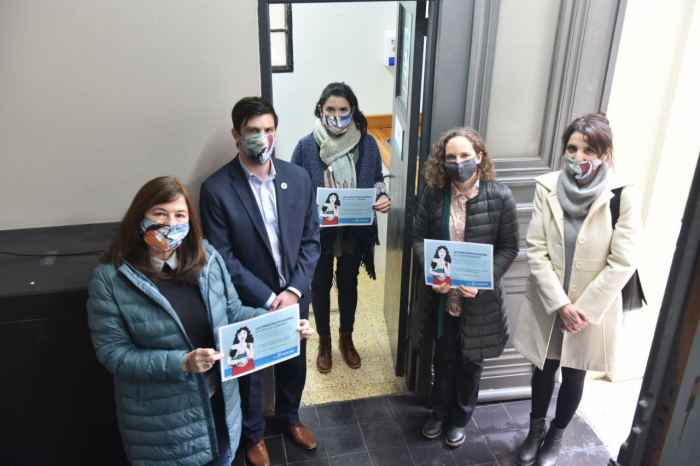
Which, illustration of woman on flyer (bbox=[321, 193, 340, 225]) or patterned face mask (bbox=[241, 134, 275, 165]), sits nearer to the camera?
patterned face mask (bbox=[241, 134, 275, 165])

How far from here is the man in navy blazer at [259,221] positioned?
2.44m

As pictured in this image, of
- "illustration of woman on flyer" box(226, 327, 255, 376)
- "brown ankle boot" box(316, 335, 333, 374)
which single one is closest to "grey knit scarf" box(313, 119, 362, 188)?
"brown ankle boot" box(316, 335, 333, 374)

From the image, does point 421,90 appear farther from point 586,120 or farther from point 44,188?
point 44,188

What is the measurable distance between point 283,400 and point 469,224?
4.10ft

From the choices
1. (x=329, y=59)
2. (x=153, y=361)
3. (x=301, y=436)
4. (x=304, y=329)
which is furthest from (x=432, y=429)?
(x=329, y=59)

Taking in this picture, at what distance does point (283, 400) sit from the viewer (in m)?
2.98

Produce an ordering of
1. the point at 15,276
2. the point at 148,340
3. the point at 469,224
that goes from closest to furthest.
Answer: the point at 148,340
the point at 15,276
the point at 469,224

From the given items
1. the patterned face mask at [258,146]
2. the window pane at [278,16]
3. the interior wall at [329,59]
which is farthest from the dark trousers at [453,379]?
the window pane at [278,16]

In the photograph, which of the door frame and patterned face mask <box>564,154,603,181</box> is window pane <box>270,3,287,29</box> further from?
patterned face mask <box>564,154,603,181</box>

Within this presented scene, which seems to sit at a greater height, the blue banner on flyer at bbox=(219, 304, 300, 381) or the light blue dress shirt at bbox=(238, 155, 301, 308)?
the light blue dress shirt at bbox=(238, 155, 301, 308)

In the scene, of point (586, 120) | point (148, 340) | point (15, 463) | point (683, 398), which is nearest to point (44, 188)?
point (148, 340)

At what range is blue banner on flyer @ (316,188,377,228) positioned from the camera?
304 cm

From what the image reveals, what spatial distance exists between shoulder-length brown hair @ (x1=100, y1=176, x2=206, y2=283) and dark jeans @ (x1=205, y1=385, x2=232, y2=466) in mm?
490

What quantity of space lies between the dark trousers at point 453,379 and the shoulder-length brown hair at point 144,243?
128 centimetres
